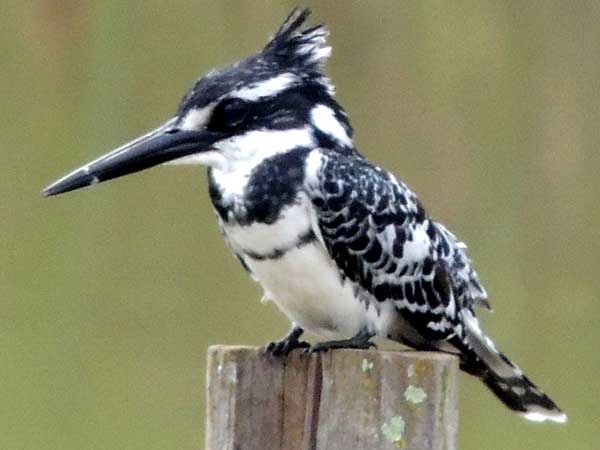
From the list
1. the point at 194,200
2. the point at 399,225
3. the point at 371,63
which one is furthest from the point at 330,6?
the point at 399,225

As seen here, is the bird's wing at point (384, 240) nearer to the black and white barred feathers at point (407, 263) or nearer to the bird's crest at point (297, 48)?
the black and white barred feathers at point (407, 263)

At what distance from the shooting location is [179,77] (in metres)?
4.97

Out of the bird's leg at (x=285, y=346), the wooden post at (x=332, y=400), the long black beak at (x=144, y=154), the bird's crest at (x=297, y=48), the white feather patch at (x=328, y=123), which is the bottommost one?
the wooden post at (x=332, y=400)

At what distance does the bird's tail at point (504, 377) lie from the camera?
2.82 metres

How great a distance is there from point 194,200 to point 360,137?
1.79ft

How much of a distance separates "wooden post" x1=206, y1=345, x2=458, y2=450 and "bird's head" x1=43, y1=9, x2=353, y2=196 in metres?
0.44

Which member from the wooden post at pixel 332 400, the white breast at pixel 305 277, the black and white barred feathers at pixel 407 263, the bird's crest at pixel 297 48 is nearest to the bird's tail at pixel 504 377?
the black and white barred feathers at pixel 407 263

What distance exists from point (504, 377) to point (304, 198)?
0.54 metres

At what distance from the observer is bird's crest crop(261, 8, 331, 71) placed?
106 inches

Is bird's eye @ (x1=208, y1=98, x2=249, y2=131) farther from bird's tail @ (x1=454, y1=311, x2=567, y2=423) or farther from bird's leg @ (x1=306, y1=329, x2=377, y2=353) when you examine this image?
bird's tail @ (x1=454, y1=311, x2=567, y2=423)

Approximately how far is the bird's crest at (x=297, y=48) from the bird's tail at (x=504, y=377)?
1.72 ft

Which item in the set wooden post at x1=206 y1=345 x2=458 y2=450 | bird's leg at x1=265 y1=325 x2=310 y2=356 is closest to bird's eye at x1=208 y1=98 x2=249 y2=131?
bird's leg at x1=265 y1=325 x2=310 y2=356

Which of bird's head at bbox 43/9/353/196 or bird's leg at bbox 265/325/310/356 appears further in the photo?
bird's head at bbox 43/9/353/196

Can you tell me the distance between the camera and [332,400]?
2139mm
